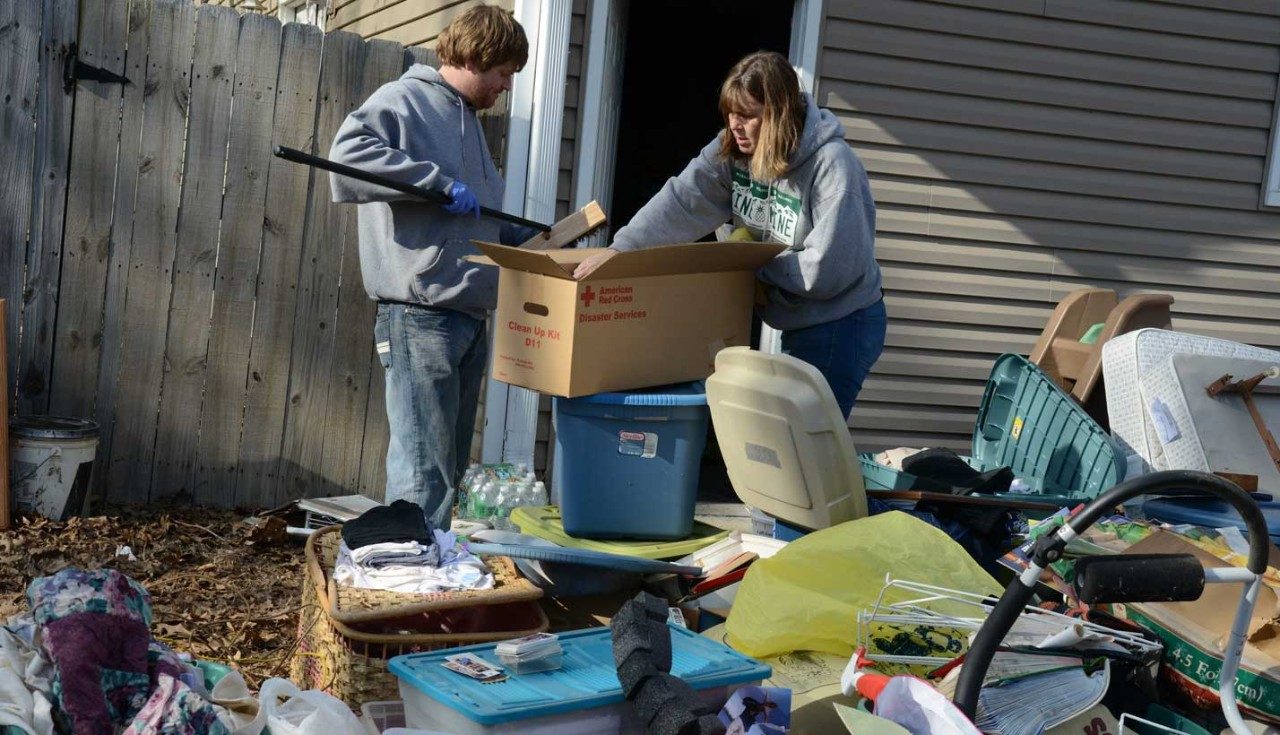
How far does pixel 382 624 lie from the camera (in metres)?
2.81

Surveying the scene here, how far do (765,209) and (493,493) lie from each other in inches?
78.7

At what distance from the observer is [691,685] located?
7.72 feet

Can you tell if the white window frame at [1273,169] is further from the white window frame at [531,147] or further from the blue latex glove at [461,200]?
the blue latex glove at [461,200]

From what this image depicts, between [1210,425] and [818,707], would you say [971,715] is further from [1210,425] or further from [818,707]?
[1210,425]

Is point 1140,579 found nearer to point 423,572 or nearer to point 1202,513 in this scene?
point 423,572

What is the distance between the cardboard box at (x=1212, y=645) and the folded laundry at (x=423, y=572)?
1509 mm

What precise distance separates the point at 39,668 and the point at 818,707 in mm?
1461

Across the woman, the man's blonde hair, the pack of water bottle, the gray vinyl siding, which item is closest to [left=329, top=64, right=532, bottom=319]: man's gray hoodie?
the man's blonde hair

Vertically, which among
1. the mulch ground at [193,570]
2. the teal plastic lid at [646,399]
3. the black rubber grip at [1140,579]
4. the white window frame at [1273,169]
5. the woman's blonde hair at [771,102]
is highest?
the white window frame at [1273,169]

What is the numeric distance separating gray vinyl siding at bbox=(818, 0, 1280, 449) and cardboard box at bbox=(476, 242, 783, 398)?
2.07 meters

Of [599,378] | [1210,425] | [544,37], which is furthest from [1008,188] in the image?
[599,378]

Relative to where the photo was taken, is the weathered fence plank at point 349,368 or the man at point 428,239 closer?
the man at point 428,239

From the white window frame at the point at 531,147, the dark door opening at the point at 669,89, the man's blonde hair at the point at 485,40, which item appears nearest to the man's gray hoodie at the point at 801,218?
the man's blonde hair at the point at 485,40

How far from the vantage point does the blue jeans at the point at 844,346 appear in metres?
3.92
